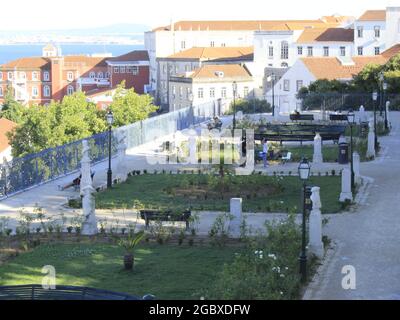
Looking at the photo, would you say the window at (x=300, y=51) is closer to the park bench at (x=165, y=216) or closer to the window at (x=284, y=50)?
the window at (x=284, y=50)

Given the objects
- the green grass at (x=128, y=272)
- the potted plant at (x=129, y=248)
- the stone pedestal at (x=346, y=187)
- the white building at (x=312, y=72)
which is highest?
the white building at (x=312, y=72)

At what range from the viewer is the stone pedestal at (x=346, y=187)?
23297 mm

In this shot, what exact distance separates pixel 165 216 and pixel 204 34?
126 metres

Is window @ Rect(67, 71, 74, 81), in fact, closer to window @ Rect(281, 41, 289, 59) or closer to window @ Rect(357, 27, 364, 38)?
window @ Rect(281, 41, 289, 59)

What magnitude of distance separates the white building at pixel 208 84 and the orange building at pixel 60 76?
37.2m

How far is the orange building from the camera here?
137500 mm

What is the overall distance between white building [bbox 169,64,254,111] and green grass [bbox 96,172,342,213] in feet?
199

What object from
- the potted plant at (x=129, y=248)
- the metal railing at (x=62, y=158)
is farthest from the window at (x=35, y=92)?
the potted plant at (x=129, y=248)

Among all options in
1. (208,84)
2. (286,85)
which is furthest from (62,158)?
(208,84)

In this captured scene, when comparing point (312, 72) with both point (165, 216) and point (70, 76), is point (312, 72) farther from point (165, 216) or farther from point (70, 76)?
point (70, 76)

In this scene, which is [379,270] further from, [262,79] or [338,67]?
[262,79]

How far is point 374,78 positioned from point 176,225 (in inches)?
1393

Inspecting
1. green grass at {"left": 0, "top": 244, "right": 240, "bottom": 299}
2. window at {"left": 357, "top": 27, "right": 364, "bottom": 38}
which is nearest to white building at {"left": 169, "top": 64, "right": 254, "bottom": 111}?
window at {"left": 357, "top": 27, "right": 364, "bottom": 38}
